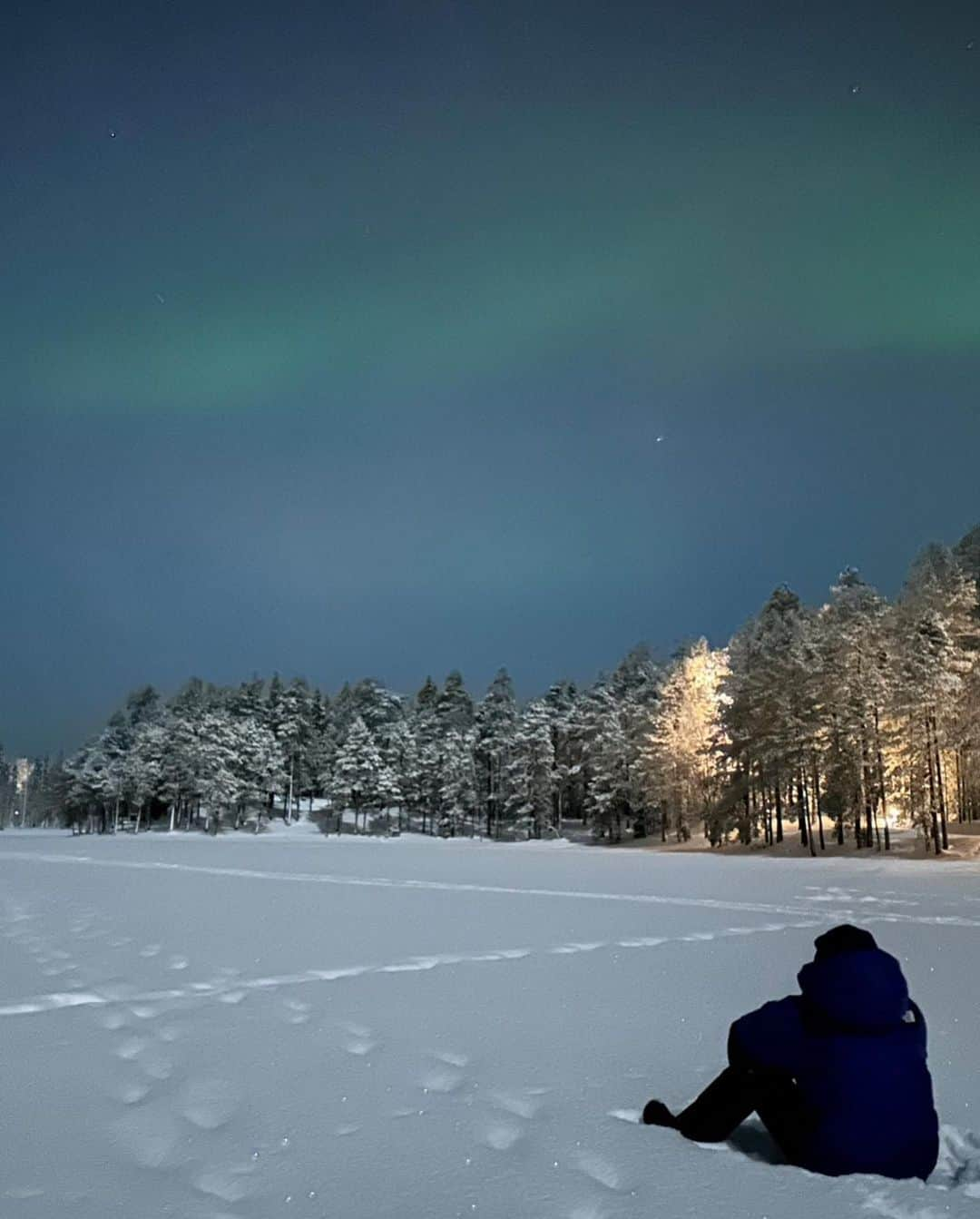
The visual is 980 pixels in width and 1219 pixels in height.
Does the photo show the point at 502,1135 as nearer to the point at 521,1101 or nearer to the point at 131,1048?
the point at 521,1101

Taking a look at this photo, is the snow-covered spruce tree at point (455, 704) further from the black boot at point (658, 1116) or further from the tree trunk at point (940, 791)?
the black boot at point (658, 1116)

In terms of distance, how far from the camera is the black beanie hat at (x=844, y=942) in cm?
346

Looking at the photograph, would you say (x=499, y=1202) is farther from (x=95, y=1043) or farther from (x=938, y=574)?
(x=938, y=574)

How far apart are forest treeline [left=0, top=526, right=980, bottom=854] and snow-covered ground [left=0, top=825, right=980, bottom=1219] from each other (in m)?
27.8

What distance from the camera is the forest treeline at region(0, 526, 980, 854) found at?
38.1 metres

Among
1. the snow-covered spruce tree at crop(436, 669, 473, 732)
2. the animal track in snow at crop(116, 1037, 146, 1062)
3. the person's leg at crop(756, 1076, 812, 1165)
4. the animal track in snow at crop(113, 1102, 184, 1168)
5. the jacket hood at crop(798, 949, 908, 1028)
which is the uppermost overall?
the snow-covered spruce tree at crop(436, 669, 473, 732)

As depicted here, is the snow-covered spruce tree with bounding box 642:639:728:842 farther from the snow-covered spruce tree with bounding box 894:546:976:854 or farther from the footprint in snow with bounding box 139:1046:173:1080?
the footprint in snow with bounding box 139:1046:173:1080

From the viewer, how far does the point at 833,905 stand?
16.0m

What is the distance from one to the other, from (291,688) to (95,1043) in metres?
91.6

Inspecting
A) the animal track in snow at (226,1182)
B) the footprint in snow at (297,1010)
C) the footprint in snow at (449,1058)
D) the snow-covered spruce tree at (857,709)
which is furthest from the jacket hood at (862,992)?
the snow-covered spruce tree at (857,709)

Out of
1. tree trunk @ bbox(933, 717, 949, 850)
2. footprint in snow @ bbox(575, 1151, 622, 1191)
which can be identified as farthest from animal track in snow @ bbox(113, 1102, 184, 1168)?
tree trunk @ bbox(933, 717, 949, 850)

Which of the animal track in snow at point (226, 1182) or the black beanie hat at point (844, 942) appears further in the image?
the black beanie hat at point (844, 942)

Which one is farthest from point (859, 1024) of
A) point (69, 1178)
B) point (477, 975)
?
point (477, 975)

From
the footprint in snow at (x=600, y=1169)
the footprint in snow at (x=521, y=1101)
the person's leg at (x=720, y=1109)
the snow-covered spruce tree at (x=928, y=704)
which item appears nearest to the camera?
the footprint in snow at (x=600, y=1169)
